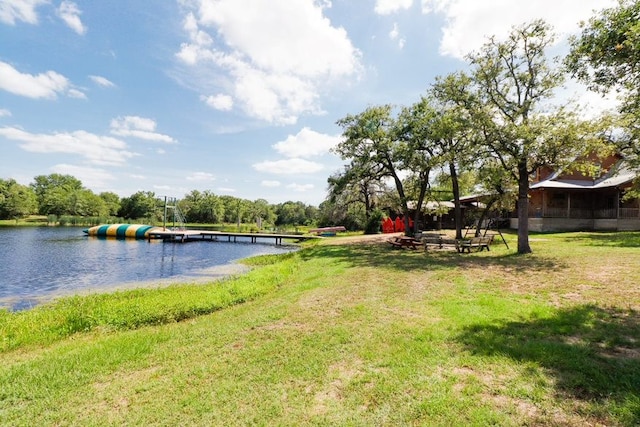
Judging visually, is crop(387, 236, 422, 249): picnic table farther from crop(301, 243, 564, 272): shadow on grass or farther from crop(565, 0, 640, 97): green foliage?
crop(565, 0, 640, 97): green foliage

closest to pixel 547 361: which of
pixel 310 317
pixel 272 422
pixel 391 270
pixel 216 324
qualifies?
pixel 272 422

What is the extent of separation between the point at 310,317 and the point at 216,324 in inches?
87.9

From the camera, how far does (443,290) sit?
28.9 ft

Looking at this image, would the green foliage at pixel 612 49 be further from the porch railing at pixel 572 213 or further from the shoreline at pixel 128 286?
the porch railing at pixel 572 213

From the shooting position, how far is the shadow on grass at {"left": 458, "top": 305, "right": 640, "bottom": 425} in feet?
12.2

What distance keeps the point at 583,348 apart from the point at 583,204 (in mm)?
30806

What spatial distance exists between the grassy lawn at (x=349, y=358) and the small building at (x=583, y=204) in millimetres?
21016

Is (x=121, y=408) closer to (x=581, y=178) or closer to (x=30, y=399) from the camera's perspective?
(x=30, y=399)

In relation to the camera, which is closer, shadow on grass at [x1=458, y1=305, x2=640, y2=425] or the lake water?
shadow on grass at [x1=458, y1=305, x2=640, y2=425]

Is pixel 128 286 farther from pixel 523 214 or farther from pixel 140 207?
pixel 140 207

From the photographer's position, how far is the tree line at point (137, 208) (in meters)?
73.6

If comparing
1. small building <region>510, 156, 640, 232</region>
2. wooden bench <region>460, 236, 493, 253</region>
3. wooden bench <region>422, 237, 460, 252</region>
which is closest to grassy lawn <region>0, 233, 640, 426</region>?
wooden bench <region>460, 236, 493, 253</region>

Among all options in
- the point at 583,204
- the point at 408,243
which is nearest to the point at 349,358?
the point at 408,243

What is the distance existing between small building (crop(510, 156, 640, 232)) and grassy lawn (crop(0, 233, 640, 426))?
827 inches
